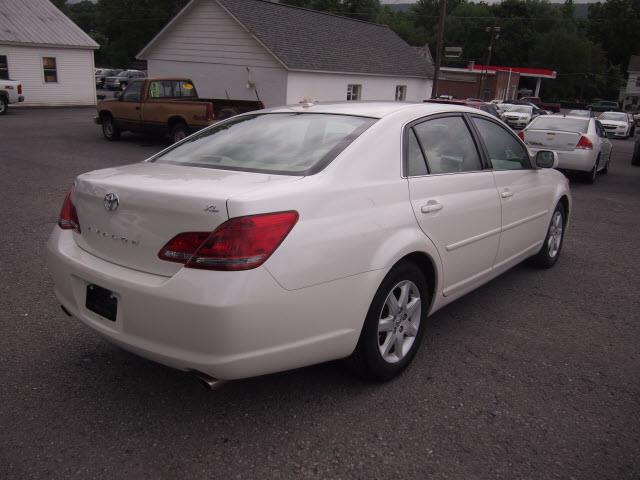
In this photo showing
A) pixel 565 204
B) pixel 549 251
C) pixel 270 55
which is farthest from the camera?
pixel 270 55

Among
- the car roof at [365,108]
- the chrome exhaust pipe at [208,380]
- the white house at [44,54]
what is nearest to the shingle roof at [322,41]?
the white house at [44,54]

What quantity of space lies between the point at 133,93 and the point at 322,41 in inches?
419

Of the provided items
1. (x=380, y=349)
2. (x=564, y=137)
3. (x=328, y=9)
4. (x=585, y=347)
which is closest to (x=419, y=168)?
(x=380, y=349)

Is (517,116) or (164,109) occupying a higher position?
(164,109)

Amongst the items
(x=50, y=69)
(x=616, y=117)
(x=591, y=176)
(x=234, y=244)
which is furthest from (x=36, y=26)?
(x=616, y=117)

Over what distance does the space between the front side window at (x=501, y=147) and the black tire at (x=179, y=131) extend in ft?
36.7

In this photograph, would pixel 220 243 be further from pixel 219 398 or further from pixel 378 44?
pixel 378 44

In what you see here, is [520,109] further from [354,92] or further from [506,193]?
[506,193]

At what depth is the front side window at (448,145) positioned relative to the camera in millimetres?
3660

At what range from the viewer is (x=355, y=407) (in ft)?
10.1

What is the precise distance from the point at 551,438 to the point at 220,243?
6.43ft

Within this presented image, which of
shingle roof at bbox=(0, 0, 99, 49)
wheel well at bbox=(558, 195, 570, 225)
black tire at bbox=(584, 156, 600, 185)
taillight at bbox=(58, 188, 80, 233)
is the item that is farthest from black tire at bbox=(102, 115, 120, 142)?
taillight at bbox=(58, 188, 80, 233)

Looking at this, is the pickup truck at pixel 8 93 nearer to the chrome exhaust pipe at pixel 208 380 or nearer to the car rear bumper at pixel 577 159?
the car rear bumper at pixel 577 159

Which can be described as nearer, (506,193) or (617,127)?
(506,193)
